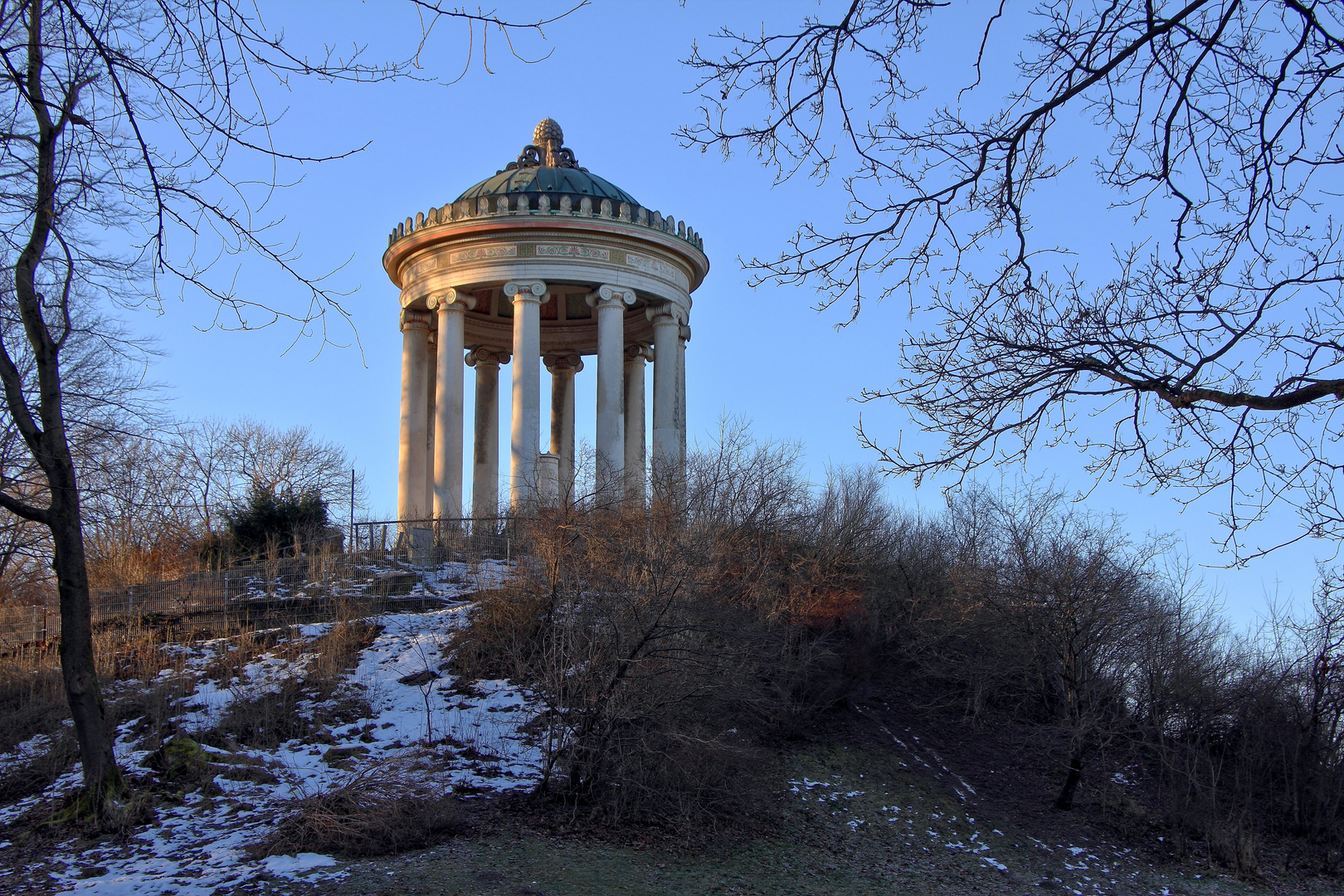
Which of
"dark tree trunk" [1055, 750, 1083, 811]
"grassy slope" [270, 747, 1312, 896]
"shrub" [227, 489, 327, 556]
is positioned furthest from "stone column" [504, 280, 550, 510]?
"dark tree trunk" [1055, 750, 1083, 811]

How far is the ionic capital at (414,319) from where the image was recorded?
34.9 m

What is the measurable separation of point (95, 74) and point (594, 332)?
32.7m

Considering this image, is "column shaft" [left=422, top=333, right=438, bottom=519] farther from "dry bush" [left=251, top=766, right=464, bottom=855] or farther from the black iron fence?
"dry bush" [left=251, top=766, right=464, bottom=855]

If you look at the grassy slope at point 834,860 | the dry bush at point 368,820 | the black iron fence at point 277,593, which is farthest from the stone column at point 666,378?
the dry bush at point 368,820

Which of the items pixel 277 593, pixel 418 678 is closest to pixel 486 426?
pixel 277 593

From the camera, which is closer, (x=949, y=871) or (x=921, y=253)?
(x=921, y=253)

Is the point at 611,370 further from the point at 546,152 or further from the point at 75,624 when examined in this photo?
the point at 75,624

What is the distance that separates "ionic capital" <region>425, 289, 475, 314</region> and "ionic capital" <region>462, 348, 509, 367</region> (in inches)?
252

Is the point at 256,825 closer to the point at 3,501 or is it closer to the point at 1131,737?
the point at 3,501

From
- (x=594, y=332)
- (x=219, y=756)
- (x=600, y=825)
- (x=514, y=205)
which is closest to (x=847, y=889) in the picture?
(x=600, y=825)

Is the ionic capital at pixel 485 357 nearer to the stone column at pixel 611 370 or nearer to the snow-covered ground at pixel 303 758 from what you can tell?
the stone column at pixel 611 370

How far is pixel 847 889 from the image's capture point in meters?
14.5

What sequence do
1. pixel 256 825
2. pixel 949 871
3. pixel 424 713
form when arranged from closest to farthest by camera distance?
pixel 256 825
pixel 949 871
pixel 424 713

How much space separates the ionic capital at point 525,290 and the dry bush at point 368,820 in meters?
20.0
